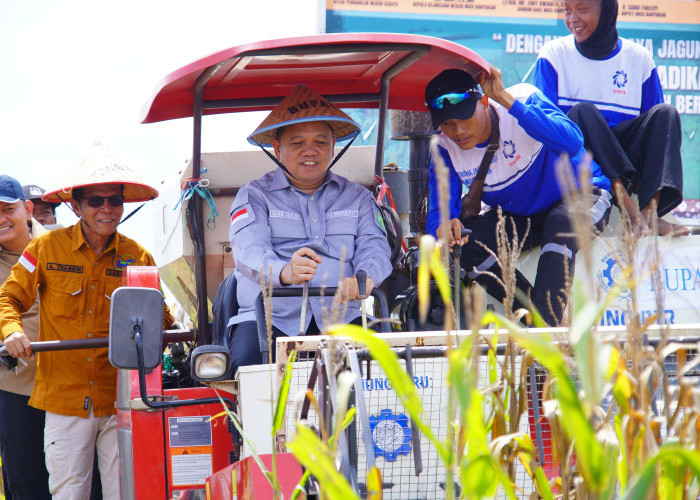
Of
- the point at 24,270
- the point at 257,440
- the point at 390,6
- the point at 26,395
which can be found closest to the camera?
the point at 257,440

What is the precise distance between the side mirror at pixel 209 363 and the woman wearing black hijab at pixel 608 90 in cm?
246

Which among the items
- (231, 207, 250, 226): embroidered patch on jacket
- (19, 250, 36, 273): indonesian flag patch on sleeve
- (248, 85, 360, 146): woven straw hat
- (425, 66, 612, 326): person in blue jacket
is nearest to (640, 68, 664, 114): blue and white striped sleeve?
(425, 66, 612, 326): person in blue jacket

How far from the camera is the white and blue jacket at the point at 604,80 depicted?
5160mm

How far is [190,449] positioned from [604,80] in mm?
3160

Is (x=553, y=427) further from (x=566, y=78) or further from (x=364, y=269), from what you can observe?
(x=566, y=78)

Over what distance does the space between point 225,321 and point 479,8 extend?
7219 millimetres

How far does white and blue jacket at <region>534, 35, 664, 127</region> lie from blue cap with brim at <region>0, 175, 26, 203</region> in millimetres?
3257

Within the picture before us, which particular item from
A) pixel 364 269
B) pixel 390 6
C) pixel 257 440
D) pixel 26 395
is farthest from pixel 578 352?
pixel 390 6

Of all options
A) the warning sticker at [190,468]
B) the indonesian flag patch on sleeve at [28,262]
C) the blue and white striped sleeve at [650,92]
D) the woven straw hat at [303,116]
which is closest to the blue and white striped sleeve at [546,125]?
the woven straw hat at [303,116]

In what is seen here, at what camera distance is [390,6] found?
1011 cm

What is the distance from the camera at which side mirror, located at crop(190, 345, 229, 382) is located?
139 inches

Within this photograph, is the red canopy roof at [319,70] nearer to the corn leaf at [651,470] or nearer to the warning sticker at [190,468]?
the warning sticker at [190,468]

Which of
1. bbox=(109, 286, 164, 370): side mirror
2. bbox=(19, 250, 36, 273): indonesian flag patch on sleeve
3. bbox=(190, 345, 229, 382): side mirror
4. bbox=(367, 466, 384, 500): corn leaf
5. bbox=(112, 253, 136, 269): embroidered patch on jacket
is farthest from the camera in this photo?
bbox=(112, 253, 136, 269): embroidered patch on jacket

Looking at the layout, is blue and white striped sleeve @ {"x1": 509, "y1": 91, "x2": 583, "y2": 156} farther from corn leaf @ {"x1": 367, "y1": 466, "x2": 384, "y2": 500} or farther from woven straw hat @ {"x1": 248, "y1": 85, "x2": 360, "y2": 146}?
corn leaf @ {"x1": 367, "y1": 466, "x2": 384, "y2": 500}
